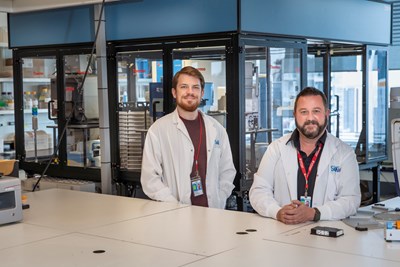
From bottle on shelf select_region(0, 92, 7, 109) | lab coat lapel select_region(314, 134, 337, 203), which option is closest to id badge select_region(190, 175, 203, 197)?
lab coat lapel select_region(314, 134, 337, 203)

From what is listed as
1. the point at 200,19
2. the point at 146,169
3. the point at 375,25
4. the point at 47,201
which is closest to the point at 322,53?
the point at 375,25

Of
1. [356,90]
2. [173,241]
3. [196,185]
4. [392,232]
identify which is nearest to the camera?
[392,232]

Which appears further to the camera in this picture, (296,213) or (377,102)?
(377,102)

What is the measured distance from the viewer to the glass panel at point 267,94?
5.95 meters

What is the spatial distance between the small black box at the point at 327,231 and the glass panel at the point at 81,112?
4.03 metres

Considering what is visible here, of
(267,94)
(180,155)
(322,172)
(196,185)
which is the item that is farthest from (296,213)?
(267,94)

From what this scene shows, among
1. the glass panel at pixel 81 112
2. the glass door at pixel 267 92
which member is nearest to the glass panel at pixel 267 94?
the glass door at pixel 267 92

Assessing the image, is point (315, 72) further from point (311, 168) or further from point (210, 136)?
point (311, 168)

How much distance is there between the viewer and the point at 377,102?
8047mm

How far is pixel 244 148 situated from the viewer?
18.6ft

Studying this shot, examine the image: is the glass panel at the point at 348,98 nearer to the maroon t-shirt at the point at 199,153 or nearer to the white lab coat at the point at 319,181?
the maroon t-shirt at the point at 199,153

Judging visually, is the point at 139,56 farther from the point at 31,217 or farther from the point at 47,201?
the point at 31,217

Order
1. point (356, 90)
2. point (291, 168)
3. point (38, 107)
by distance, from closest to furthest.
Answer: point (291, 168) → point (38, 107) → point (356, 90)

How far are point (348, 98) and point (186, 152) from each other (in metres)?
4.06
